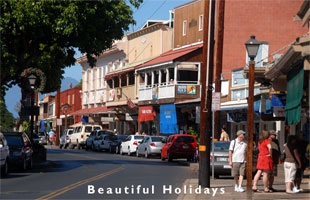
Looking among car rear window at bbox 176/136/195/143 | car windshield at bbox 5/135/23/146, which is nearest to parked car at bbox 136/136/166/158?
car rear window at bbox 176/136/195/143

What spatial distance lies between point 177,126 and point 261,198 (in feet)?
117

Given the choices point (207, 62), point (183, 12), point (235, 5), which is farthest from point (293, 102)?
point (183, 12)

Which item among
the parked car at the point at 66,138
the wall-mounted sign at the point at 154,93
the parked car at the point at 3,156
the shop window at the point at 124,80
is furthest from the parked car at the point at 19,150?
the shop window at the point at 124,80

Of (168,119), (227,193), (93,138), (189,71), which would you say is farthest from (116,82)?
(227,193)

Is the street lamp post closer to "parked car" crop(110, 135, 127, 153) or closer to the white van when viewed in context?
"parked car" crop(110, 135, 127, 153)

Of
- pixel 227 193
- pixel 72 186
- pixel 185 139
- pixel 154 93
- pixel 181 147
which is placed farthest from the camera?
pixel 154 93

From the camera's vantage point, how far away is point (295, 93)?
21.5 m

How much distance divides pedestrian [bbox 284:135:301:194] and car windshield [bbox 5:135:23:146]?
12281 mm

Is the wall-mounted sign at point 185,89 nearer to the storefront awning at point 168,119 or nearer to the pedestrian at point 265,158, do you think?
the storefront awning at point 168,119

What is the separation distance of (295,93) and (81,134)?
130ft

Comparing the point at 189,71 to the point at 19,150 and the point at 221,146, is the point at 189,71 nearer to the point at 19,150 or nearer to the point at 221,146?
the point at 221,146

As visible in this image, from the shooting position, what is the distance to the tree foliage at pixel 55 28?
94.4 feet

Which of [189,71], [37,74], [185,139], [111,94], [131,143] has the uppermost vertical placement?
[189,71]

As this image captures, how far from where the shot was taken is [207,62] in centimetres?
2083
